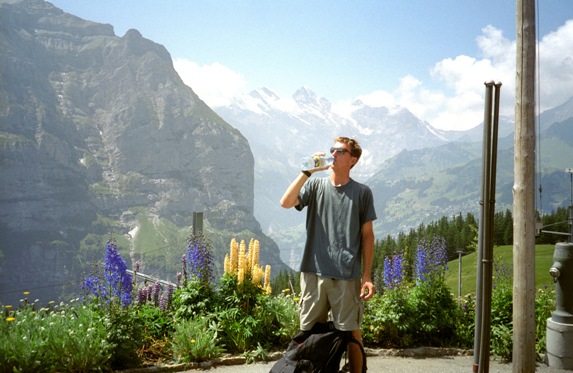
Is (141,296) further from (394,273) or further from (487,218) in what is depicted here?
(487,218)

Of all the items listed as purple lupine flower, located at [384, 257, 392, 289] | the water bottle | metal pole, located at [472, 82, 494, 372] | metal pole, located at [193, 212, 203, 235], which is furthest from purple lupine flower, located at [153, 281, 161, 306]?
metal pole, located at [472, 82, 494, 372]

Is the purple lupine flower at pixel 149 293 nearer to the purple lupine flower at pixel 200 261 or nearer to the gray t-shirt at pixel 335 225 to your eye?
the purple lupine flower at pixel 200 261

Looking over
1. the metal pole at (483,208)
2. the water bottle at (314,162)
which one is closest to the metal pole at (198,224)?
the water bottle at (314,162)

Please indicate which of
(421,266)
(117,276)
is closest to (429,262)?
(421,266)

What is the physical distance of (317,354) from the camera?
152 inches

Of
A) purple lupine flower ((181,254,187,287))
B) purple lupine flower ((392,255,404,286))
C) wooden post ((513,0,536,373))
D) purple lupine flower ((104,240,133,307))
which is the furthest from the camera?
purple lupine flower ((392,255,404,286))

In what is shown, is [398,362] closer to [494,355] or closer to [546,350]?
[494,355]

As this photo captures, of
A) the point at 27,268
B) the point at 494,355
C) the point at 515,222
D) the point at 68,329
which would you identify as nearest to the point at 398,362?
the point at 494,355

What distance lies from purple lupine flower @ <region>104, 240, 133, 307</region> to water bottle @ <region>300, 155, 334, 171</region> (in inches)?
117

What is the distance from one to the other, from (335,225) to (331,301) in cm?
60

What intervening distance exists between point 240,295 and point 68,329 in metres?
2.05

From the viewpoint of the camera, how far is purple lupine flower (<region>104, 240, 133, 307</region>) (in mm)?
5855

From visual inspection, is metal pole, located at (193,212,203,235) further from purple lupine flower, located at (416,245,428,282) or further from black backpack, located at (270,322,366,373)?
Answer: black backpack, located at (270,322,366,373)

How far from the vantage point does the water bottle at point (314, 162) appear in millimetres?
3979
